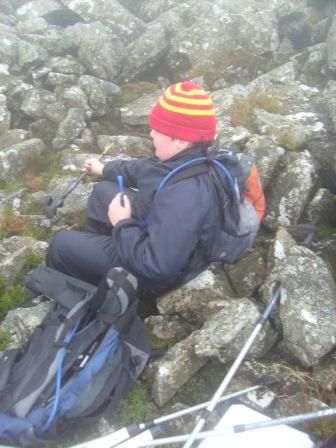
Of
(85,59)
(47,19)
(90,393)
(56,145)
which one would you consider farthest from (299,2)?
(90,393)

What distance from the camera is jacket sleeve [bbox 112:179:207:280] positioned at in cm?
465

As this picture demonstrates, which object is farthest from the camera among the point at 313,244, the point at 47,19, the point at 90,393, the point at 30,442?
the point at 47,19

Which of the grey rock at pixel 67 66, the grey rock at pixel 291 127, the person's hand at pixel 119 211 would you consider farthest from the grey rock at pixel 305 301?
the grey rock at pixel 67 66

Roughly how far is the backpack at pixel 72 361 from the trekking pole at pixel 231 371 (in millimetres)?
908

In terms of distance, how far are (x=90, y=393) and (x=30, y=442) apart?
0.68m

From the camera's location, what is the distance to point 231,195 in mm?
5062

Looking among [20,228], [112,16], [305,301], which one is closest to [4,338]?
[20,228]

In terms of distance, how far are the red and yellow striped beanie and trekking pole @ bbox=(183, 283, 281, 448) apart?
2.04m

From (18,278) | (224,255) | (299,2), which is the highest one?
(299,2)

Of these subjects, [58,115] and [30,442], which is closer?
[30,442]

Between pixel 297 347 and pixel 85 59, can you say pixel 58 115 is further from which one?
pixel 297 347

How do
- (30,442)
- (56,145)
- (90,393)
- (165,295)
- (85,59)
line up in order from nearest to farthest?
(30,442)
(90,393)
(165,295)
(56,145)
(85,59)

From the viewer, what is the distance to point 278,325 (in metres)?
5.46

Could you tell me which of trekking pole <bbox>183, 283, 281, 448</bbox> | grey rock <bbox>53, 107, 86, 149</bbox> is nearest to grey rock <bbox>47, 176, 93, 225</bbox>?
grey rock <bbox>53, 107, 86, 149</bbox>
